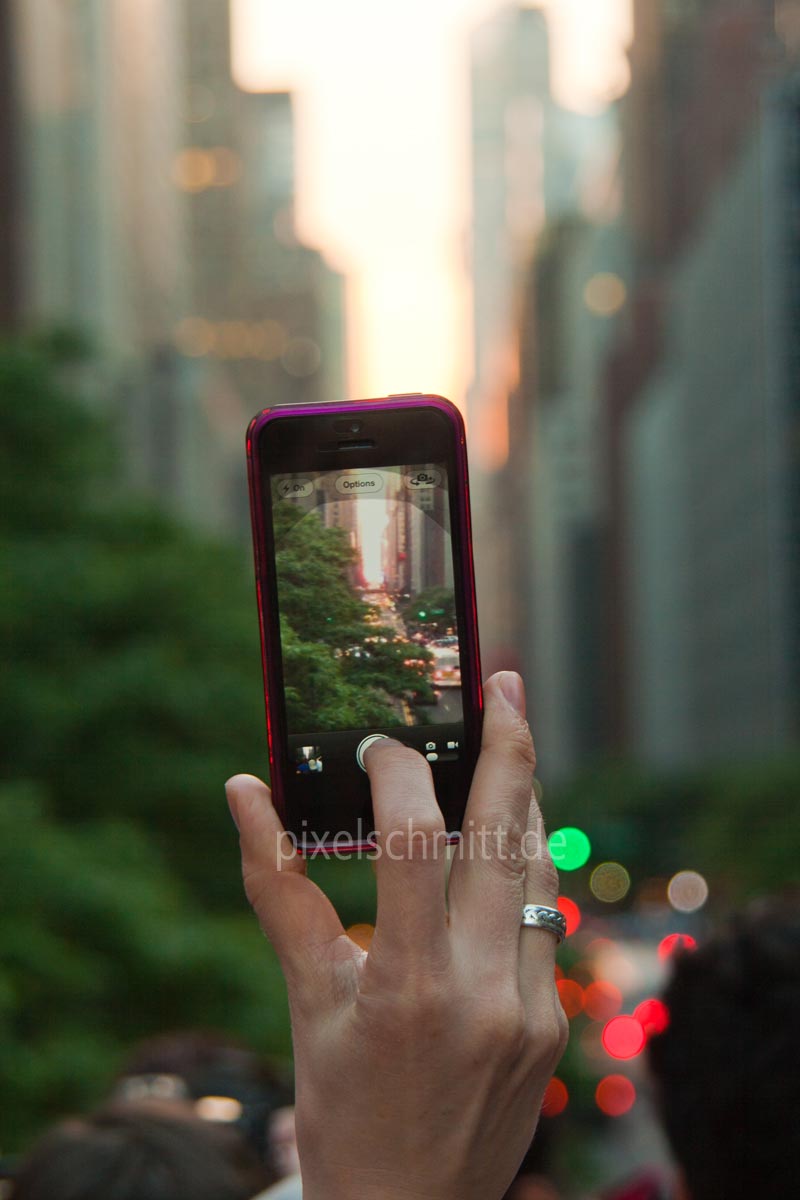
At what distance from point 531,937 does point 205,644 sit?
10023mm

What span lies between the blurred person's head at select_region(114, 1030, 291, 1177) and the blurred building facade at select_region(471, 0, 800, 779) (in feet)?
276

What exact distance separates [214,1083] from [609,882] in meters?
100

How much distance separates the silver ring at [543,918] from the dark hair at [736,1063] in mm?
1280

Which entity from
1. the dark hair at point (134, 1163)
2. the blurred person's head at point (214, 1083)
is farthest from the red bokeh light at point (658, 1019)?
the blurred person's head at point (214, 1083)

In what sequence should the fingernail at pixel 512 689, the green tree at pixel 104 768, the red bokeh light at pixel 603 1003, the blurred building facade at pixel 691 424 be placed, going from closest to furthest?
1. the fingernail at pixel 512 689
2. the green tree at pixel 104 768
3. the red bokeh light at pixel 603 1003
4. the blurred building facade at pixel 691 424

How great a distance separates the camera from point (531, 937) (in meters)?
1.84

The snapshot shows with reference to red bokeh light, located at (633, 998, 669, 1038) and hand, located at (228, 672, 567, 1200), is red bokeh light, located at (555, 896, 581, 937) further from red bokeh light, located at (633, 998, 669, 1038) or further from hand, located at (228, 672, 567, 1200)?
red bokeh light, located at (633, 998, 669, 1038)

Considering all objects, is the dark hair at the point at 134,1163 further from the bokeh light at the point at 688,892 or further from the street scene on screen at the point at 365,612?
the bokeh light at the point at 688,892

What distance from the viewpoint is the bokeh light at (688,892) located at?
6750 cm

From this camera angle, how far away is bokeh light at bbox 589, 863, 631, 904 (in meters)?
100

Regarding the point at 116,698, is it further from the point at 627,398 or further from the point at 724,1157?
the point at 627,398

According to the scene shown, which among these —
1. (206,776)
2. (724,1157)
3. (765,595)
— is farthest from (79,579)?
(765,595)

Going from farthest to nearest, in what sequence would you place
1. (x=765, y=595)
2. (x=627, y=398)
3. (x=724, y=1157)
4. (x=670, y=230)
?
(x=627, y=398)
(x=670, y=230)
(x=765, y=595)
(x=724, y=1157)

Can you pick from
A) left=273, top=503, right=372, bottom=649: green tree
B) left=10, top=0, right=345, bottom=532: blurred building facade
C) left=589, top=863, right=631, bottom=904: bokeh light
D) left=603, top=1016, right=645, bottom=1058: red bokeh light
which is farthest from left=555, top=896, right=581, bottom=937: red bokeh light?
left=589, top=863, right=631, bottom=904: bokeh light
